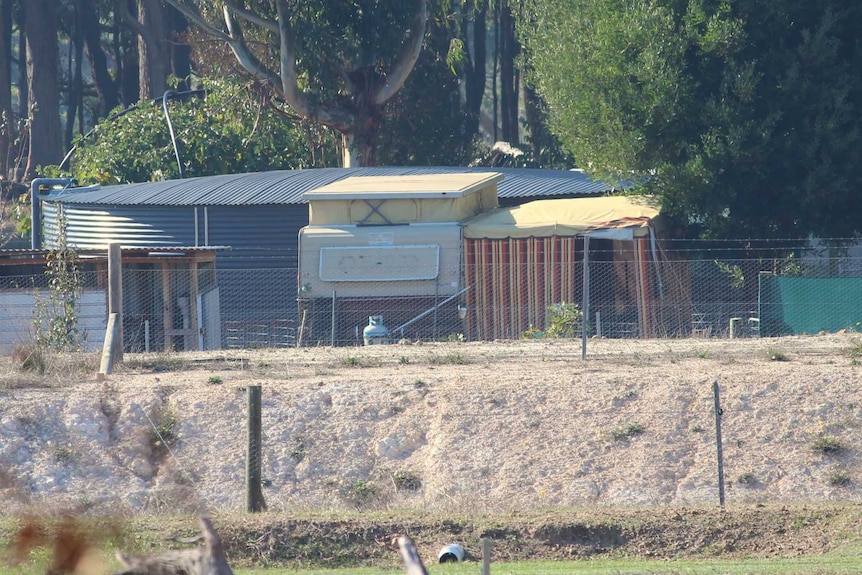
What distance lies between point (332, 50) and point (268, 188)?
6.04 meters

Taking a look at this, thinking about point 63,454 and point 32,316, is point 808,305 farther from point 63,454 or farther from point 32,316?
point 32,316

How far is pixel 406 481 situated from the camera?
43.9 feet

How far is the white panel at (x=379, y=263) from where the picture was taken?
19688mm

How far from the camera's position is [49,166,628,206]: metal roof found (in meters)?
24.4

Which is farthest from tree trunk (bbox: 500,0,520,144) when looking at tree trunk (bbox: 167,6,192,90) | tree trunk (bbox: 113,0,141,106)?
tree trunk (bbox: 113,0,141,106)

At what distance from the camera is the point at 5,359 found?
15719 mm

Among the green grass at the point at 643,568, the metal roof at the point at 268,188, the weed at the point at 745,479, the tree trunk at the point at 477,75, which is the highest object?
the tree trunk at the point at 477,75

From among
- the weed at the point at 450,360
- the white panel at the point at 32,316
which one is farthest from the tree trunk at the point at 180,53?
the weed at the point at 450,360

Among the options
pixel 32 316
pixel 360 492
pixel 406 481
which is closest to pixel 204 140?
pixel 32 316

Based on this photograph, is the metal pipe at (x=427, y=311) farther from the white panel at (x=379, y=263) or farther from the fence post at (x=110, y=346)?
the fence post at (x=110, y=346)

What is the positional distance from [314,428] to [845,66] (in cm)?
1126

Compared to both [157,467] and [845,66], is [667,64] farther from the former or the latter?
[157,467]

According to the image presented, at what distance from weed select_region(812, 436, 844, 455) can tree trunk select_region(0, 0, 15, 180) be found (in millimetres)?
31639

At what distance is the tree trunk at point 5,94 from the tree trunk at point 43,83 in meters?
0.94
